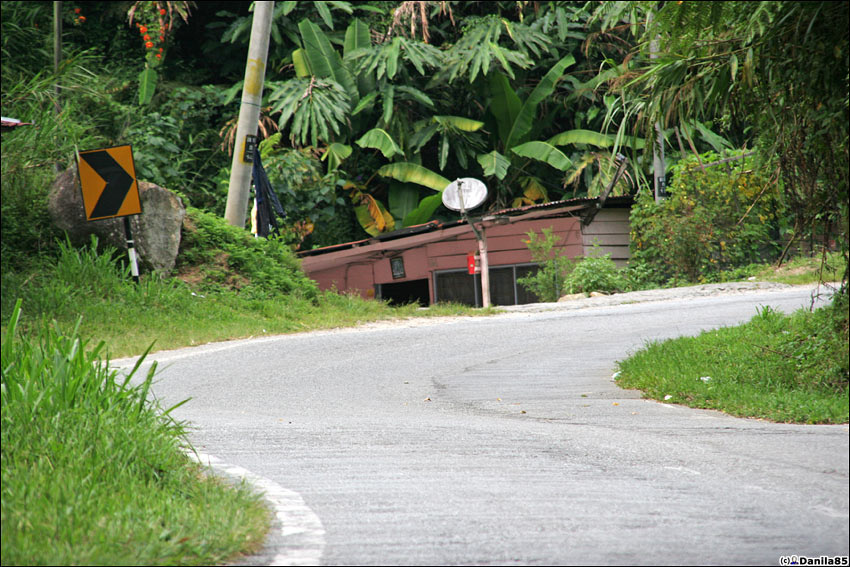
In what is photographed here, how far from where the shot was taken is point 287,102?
75.1ft

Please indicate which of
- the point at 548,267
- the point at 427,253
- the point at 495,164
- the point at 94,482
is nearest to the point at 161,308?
the point at 548,267

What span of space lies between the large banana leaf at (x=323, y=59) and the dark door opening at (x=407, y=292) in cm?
531

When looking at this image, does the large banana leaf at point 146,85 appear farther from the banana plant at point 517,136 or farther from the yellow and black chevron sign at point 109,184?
the yellow and black chevron sign at point 109,184

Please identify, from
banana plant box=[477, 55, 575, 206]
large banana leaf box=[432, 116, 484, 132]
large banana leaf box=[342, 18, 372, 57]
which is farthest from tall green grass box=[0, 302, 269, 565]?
large banana leaf box=[342, 18, 372, 57]

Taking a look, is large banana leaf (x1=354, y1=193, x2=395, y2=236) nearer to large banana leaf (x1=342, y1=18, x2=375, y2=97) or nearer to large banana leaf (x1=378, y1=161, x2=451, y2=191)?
large banana leaf (x1=378, y1=161, x2=451, y2=191)

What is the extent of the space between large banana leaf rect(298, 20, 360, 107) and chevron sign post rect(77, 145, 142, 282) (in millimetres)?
14330

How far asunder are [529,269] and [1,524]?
18979 mm

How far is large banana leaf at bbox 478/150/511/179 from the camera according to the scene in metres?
22.6

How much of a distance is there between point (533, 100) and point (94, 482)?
21488 millimetres

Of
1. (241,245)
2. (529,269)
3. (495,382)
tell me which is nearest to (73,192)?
(241,245)

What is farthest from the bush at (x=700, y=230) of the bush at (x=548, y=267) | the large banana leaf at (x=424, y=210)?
the large banana leaf at (x=424, y=210)

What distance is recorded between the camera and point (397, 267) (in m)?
22.4

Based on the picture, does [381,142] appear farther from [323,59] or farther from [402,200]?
[323,59]

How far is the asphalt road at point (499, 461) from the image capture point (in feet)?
11.5
